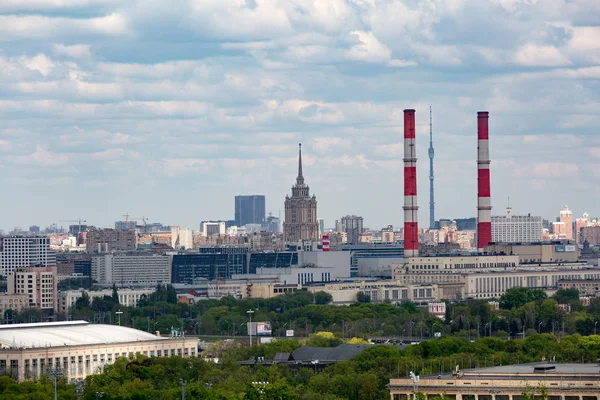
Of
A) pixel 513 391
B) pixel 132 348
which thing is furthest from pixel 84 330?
pixel 513 391

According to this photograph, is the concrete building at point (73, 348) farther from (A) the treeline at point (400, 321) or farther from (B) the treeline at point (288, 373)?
(A) the treeline at point (400, 321)

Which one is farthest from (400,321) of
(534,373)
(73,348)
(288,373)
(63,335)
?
(534,373)

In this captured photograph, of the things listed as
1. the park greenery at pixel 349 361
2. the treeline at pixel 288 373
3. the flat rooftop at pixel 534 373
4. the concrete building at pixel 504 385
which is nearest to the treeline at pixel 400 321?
the park greenery at pixel 349 361

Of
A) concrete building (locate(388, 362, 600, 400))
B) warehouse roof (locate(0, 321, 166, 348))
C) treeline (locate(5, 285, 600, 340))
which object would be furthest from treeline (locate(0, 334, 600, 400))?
treeline (locate(5, 285, 600, 340))

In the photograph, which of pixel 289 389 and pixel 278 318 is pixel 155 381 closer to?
pixel 289 389

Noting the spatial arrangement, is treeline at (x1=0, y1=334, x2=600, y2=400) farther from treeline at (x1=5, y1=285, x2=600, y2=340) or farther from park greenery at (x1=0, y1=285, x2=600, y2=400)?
treeline at (x1=5, y1=285, x2=600, y2=340)

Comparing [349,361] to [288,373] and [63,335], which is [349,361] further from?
[63,335]
